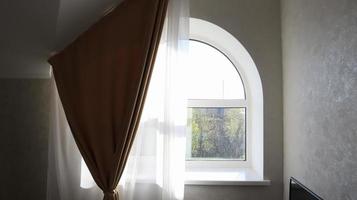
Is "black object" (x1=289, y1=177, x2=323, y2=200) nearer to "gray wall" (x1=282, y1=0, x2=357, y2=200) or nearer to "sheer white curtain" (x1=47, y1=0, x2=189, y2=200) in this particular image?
"gray wall" (x1=282, y1=0, x2=357, y2=200)

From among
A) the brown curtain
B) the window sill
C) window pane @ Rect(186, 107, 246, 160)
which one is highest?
the brown curtain

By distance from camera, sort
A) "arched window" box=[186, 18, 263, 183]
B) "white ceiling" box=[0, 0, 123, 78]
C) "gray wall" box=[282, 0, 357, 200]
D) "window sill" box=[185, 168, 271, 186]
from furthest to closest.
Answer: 1. "arched window" box=[186, 18, 263, 183]
2. "window sill" box=[185, 168, 271, 186]
3. "white ceiling" box=[0, 0, 123, 78]
4. "gray wall" box=[282, 0, 357, 200]

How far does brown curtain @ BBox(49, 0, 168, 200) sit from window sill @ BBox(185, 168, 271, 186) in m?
0.56

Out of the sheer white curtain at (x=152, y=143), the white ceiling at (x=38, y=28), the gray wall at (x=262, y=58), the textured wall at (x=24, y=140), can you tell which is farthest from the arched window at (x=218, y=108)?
the textured wall at (x=24, y=140)

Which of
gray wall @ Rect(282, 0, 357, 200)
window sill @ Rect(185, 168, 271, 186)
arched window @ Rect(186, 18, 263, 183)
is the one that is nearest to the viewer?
gray wall @ Rect(282, 0, 357, 200)

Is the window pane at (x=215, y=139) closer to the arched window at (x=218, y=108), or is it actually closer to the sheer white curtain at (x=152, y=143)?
the arched window at (x=218, y=108)

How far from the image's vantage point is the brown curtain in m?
1.90

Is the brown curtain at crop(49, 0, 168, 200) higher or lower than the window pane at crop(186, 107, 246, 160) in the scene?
higher

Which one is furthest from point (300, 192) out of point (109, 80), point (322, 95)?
point (109, 80)

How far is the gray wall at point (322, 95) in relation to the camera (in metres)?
1.20

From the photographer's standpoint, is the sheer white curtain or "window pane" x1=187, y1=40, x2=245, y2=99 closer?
the sheer white curtain

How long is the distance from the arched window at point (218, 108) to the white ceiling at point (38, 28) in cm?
88

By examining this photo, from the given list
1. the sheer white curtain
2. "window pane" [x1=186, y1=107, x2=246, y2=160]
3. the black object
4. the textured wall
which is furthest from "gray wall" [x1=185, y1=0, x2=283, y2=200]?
the textured wall

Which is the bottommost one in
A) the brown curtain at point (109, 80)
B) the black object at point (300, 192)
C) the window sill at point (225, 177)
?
the window sill at point (225, 177)
